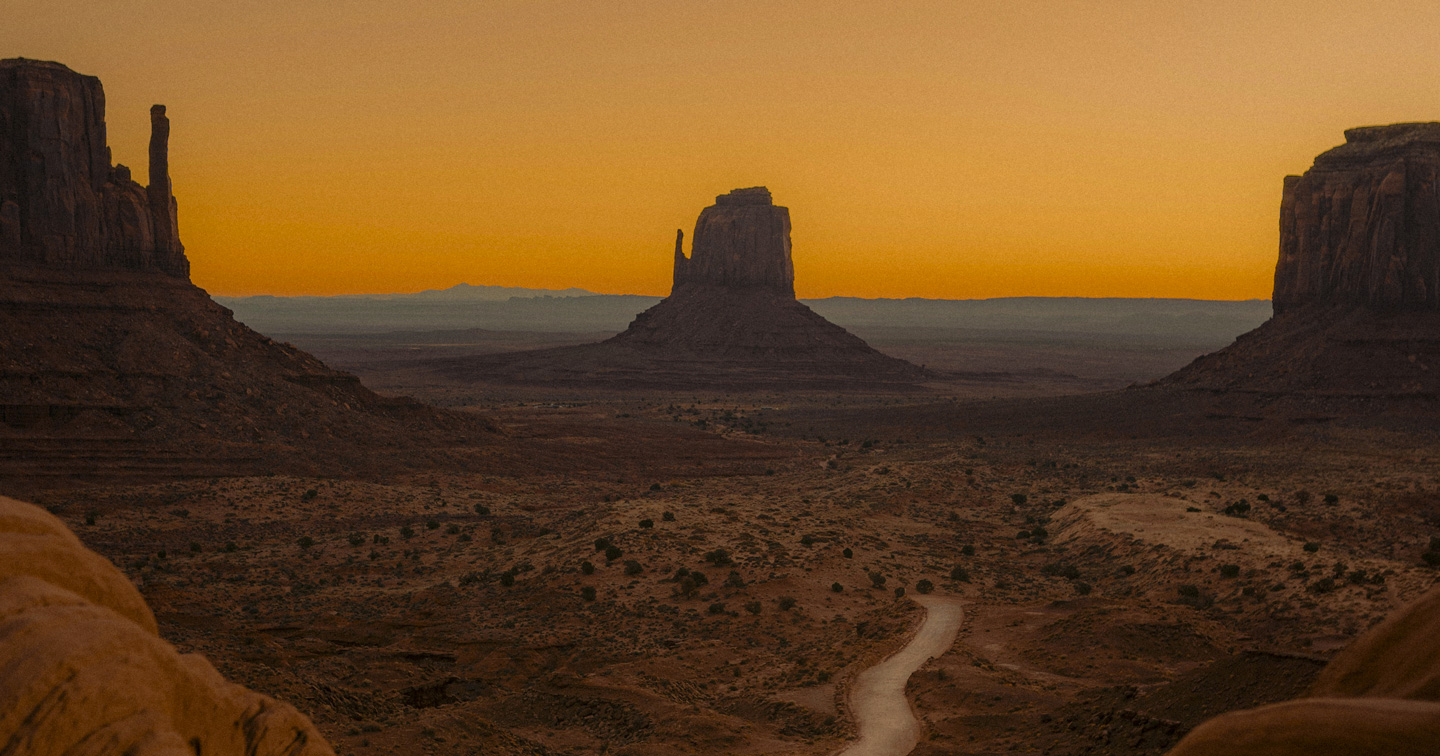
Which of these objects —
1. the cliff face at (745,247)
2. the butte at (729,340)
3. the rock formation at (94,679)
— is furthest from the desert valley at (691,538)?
the cliff face at (745,247)

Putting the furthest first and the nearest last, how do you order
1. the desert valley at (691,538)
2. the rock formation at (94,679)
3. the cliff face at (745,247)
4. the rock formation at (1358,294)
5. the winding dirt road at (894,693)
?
the cliff face at (745,247), the rock formation at (1358,294), the winding dirt road at (894,693), the desert valley at (691,538), the rock formation at (94,679)

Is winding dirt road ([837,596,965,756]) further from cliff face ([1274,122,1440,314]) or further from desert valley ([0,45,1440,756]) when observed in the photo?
cliff face ([1274,122,1440,314])

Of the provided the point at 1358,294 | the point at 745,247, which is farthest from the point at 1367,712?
the point at 745,247

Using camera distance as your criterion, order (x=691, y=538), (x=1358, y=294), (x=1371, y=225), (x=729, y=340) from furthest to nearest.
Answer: (x=729, y=340) → (x=1358, y=294) → (x=1371, y=225) → (x=691, y=538)

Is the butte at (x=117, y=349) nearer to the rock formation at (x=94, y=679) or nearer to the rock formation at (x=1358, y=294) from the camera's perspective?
the rock formation at (x=94, y=679)

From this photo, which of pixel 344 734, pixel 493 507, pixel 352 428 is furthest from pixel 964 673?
pixel 352 428

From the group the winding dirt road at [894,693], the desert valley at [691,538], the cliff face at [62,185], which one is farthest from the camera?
the cliff face at [62,185]

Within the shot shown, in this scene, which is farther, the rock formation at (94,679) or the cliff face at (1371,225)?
the cliff face at (1371,225)

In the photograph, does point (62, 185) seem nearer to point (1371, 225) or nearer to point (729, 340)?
point (1371, 225)
